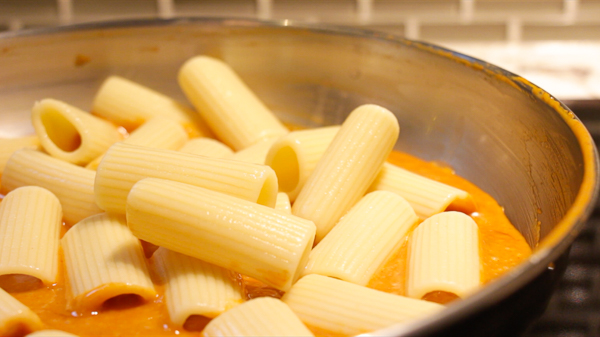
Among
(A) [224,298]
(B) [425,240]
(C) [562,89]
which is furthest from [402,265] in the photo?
(C) [562,89]

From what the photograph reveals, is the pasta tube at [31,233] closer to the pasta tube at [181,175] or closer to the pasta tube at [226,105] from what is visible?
the pasta tube at [181,175]

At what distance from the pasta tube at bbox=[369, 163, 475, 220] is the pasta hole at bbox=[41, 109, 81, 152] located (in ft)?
2.57

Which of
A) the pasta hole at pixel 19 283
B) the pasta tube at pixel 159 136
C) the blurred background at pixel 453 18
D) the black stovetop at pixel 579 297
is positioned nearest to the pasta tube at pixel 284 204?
the pasta tube at pixel 159 136

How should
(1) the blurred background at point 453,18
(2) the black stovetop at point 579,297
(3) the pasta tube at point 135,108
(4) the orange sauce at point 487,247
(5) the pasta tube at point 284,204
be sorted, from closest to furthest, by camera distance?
(4) the orange sauce at point 487,247, (5) the pasta tube at point 284,204, (3) the pasta tube at point 135,108, (2) the black stovetop at point 579,297, (1) the blurred background at point 453,18

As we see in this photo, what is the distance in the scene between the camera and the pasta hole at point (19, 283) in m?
0.98

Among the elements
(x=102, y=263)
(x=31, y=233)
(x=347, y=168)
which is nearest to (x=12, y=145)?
(x=31, y=233)

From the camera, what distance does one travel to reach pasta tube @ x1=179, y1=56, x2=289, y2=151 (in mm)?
1440

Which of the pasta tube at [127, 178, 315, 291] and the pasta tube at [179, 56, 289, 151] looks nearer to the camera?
the pasta tube at [127, 178, 315, 291]

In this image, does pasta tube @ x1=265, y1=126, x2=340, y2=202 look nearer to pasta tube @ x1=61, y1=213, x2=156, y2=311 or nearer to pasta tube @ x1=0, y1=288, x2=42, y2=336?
pasta tube @ x1=61, y1=213, x2=156, y2=311

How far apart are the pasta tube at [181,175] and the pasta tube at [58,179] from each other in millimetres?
133

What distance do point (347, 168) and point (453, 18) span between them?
137 centimetres

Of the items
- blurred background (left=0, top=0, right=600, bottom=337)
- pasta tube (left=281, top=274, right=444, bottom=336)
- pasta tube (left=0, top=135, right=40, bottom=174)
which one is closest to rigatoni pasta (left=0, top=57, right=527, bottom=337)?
pasta tube (left=281, top=274, right=444, bottom=336)

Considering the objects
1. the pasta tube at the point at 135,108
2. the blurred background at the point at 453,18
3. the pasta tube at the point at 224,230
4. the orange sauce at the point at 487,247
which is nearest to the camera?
the pasta tube at the point at 224,230

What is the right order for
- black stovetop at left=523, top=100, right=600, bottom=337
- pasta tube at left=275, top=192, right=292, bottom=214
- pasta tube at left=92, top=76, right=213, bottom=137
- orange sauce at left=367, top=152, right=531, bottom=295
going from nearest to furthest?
orange sauce at left=367, top=152, right=531, bottom=295 → pasta tube at left=275, top=192, right=292, bottom=214 → pasta tube at left=92, top=76, right=213, bottom=137 → black stovetop at left=523, top=100, right=600, bottom=337
